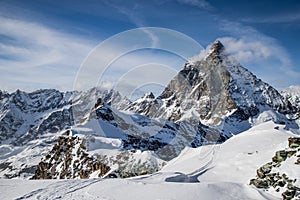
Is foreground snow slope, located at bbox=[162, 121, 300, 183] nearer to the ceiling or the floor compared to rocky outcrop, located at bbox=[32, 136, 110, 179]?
nearer to the ceiling

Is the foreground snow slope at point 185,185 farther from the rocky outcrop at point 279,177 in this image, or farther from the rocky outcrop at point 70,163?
the rocky outcrop at point 70,163

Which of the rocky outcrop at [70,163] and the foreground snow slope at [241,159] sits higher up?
the foreground snow slope at [241,159]

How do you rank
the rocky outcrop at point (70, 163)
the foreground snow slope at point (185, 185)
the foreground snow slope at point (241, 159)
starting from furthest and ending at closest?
the rocky outcrop at point (70, 163) < the foreground snow slope at point (241, 159) < the foreground snow slope at point (185, 185)

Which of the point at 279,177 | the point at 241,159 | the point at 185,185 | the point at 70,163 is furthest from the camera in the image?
the point at 70,163

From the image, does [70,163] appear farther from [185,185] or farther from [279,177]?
[279,177]

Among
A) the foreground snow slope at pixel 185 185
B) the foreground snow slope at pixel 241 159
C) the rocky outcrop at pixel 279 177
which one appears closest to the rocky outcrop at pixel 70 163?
the foreground snow slope at pixel 241 159

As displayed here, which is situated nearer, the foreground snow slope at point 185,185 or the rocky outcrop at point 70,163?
the foreground snow slope at point 185,185

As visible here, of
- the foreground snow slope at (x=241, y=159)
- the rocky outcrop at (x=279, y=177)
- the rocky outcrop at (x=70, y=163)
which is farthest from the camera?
the rocky outcrop at (x=70, y=163)

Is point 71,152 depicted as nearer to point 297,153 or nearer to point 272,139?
point 272,139

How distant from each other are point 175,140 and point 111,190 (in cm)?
13094

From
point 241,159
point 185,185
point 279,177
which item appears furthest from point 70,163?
point 279,177

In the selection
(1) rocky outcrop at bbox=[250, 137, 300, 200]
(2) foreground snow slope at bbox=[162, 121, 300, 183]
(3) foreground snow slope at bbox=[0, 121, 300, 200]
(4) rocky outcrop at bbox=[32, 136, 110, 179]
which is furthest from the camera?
(4) rocky outcrop at bbox=[32, 136, 110, 179]

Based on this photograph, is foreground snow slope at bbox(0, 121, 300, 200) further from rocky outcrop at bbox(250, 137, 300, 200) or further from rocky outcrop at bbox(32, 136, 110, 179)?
rocky outcrop at bbox(32, 136, 110, 179)

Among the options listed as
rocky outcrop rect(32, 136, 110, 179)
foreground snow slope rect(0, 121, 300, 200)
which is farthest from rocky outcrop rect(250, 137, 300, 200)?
rocky outcrop rect(32, 136, 110, 179)
